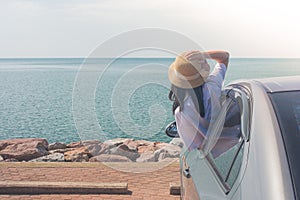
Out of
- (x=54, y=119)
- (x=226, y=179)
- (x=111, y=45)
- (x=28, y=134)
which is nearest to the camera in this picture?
(x=226, y=179)

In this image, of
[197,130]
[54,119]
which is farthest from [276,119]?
[54,119]

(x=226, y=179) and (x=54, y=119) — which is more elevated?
(x=226, y=179)

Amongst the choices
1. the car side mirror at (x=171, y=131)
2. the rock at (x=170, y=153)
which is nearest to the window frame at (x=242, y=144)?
the car side mirror at (x=171, y=131)

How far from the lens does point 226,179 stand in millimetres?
2525

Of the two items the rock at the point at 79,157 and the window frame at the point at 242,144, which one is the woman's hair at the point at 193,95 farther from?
the rock at the point at 79,157

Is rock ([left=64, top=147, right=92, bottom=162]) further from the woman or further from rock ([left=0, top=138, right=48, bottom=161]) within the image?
the woman

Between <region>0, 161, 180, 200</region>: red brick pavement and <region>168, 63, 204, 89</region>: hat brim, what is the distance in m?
3.15

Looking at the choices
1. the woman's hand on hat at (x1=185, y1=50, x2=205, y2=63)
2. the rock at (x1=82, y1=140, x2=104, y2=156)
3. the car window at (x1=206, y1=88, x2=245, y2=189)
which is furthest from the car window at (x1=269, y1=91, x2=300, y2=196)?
the rock at (x1=82, y1=140, x2=104, y2=156)

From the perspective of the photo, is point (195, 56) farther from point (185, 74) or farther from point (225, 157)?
point (225, 157)

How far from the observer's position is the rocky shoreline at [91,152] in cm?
1159

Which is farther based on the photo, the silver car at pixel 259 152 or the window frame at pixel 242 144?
the window frame at pixel 242 144

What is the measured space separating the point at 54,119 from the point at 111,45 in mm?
29485

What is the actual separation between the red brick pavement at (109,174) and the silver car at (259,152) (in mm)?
3651

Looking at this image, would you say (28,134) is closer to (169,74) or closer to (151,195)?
(151,195)
